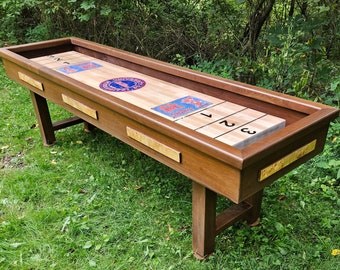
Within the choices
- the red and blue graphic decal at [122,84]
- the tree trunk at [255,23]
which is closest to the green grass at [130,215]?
the red and blue graphic decal at [122,84]

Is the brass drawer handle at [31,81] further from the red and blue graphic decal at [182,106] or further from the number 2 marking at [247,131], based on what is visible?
the number 2 marking at [247,131]

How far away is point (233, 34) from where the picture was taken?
4254 mm

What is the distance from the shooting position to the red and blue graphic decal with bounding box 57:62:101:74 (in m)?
2.88

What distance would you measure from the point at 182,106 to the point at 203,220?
0.66m

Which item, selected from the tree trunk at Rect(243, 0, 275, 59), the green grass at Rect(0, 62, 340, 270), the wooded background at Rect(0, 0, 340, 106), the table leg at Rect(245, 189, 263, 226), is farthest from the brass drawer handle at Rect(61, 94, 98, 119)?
the tree trunk at Rect(243, 0, 275, 59)

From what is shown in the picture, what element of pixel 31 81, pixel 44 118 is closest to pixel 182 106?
pixel 31 81

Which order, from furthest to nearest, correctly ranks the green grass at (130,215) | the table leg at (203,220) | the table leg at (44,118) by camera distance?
1. the table leg at (44,118)
2. the green grass at (130,215)
3. the table leg at (203,220)

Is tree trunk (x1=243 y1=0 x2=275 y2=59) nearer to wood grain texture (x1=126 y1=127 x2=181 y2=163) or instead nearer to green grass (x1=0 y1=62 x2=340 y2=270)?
green grass (x1=0 y1=62 x2=340 y2=270)

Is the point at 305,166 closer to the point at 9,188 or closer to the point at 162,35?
the point at 9,188

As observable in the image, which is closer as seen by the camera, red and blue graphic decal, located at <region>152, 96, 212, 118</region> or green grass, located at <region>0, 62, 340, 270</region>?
red and blue graphic decal, located at <region>152, 96, 212, 118</region>

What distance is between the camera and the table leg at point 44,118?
3334mm

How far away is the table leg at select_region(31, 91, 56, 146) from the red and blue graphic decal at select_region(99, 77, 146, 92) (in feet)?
3.46

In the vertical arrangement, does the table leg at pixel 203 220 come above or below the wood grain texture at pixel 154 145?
below

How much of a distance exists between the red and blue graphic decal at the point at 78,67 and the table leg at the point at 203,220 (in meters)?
1.50
